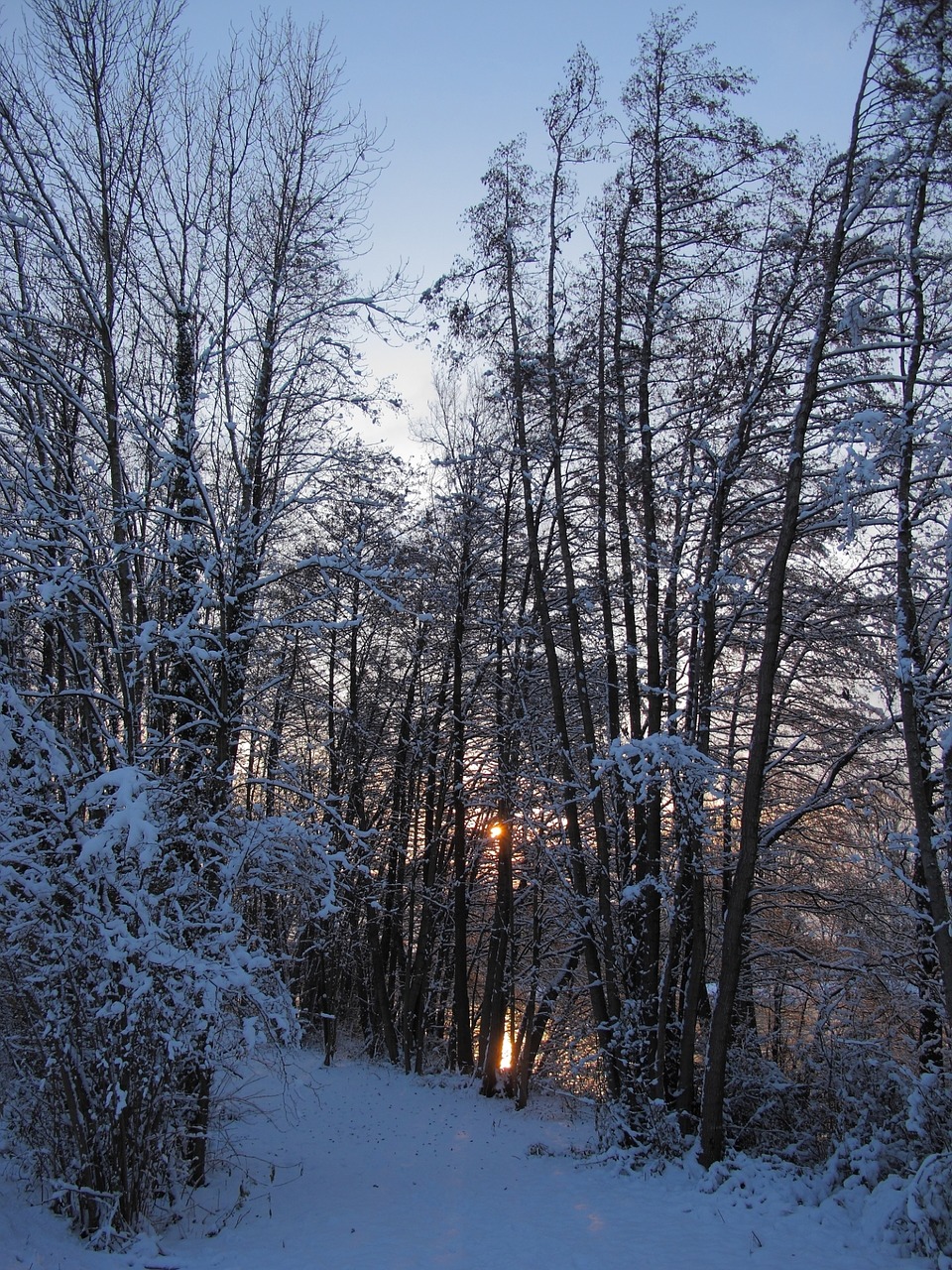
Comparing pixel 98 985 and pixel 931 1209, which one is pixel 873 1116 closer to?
pixel 931 1209

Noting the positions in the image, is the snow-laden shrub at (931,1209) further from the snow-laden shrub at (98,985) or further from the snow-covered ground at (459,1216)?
the snow-laden shrub at (98,985)

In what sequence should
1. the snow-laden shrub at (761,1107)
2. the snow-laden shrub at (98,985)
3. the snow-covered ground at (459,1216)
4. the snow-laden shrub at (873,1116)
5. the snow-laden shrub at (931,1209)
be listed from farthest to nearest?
the snow-laden shrub at (761,1107) → the snow-laden shrub at (873,1116) → the snow-covered ground at (459,1216) → the snow-laden shrub at (931,1209) → the snow-laden shrub at (98,985)

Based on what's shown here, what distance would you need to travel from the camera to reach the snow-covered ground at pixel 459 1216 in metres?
6.08

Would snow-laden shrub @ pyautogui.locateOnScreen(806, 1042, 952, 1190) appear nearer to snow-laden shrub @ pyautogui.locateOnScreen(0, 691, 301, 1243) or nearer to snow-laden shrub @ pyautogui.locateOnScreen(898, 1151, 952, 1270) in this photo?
snow-laden shrub @ pyautogui.locateOnScreen(898, 1151, 952, 1270)

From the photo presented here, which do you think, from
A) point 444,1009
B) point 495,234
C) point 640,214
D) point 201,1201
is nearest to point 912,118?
point 640,214

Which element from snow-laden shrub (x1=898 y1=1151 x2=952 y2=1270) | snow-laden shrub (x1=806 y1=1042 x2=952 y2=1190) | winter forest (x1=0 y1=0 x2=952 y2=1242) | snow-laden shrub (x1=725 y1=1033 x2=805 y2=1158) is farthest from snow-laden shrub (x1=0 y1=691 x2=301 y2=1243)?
snow-laden shrub (x1=725 y1=1033 x2=805 y2=1158)

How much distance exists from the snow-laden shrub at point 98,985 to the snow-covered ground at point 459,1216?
1.73ft

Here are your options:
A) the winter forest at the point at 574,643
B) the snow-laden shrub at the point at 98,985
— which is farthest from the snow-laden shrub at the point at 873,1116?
the snow-laden shrub at the point at 98,985

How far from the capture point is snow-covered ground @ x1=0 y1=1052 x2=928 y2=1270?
19.9 ft

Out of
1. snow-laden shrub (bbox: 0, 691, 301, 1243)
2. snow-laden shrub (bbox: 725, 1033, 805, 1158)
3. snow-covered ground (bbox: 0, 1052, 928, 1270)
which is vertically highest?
snow-laden shrub (bbox: 0, 691, 301, 1243)

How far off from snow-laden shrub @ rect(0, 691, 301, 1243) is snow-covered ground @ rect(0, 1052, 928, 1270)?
53 cm

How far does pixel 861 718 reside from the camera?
11023mm

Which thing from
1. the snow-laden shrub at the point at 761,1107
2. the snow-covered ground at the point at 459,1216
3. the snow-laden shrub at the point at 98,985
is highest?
the snow-laden shrub at the point at 98,985

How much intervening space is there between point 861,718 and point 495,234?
27.6ft
